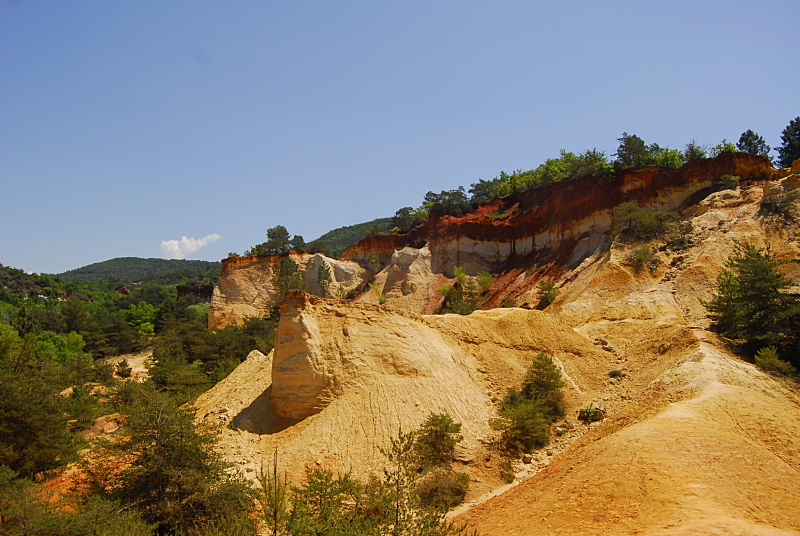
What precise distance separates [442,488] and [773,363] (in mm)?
12117

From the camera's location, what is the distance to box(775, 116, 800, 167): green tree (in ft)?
153

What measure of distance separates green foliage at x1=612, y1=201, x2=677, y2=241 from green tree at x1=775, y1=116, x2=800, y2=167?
1859cm

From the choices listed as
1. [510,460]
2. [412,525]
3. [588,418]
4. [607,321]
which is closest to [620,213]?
[607,321]

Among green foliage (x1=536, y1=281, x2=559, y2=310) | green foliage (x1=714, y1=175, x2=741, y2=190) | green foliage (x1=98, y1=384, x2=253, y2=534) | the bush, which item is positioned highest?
green foliage (x1=714, y1=175, x2=741, y2=190)

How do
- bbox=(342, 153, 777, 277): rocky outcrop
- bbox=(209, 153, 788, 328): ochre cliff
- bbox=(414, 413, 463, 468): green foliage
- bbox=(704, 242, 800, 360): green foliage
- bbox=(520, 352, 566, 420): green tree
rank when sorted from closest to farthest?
1. bbox=(414, 413, 463, 468): green foliage
2. bbox=(520, 352, 566, 420): green tree
3. bbox=(704, 242, 800, 360): green foliage
4. bbox=(342, 153, 777, 277): rocky outcrop
5. bbox=(209, 153, 788, 328): ochre cliff

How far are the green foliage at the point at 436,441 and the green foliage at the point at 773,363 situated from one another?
34.8 ft

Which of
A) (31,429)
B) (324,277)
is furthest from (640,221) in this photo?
(31,429)

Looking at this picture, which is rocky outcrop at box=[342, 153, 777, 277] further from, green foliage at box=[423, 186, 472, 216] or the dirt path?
the dirt path

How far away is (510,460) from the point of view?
15.0m

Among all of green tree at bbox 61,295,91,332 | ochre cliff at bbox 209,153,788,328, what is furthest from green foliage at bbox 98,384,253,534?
green tree at bbox 61,295,91,332

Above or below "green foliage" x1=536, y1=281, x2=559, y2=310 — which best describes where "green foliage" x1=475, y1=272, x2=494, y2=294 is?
A: above

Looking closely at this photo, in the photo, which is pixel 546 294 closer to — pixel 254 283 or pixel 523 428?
pixel 523 428

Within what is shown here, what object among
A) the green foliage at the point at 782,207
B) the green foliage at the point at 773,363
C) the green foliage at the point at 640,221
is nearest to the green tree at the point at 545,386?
the green foliage at the point at 773,363

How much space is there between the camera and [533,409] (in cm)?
1636
